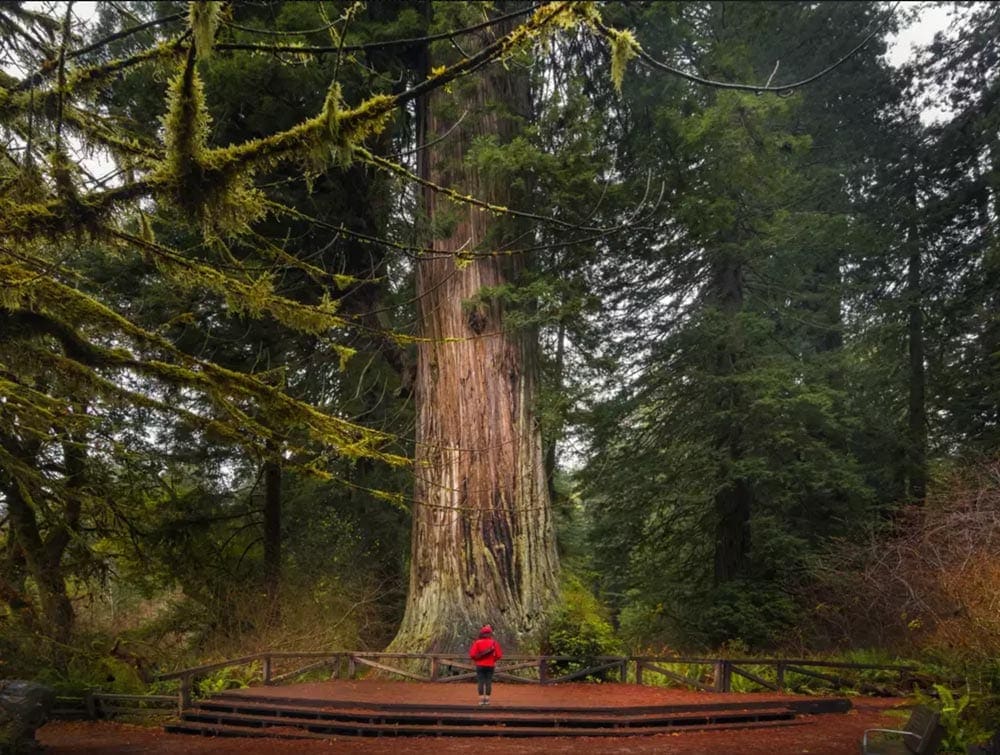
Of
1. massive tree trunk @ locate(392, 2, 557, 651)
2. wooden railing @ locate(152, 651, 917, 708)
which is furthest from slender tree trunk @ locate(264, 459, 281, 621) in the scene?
massive tree trunk @ locate(392, 2, 557, 651)

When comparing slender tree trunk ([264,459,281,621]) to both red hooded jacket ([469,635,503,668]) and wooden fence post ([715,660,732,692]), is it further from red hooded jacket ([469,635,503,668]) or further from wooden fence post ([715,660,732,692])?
wooden fence post ([715,660,732,692])

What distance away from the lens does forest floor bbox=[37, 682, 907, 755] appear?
23.0ft

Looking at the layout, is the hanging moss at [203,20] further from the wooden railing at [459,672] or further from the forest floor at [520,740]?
the wooden railing at [459,672]

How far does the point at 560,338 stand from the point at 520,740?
32.0 ft

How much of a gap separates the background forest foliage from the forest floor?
48.4 inches

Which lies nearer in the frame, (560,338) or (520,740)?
(520,740)

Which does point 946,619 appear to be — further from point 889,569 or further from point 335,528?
point 335,528

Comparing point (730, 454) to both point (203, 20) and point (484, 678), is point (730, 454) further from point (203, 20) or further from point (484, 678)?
point (203, 20)

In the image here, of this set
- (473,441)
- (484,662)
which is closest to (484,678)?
(484,662)

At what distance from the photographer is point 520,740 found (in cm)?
748

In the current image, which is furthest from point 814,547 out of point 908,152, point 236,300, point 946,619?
point 236,300

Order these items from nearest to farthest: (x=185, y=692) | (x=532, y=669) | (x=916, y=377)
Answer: (x=185, y=692) < (x=532, y=669) < (x=916, y=377)

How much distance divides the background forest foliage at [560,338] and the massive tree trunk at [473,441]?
51cm

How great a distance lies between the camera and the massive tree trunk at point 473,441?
10.3 m
